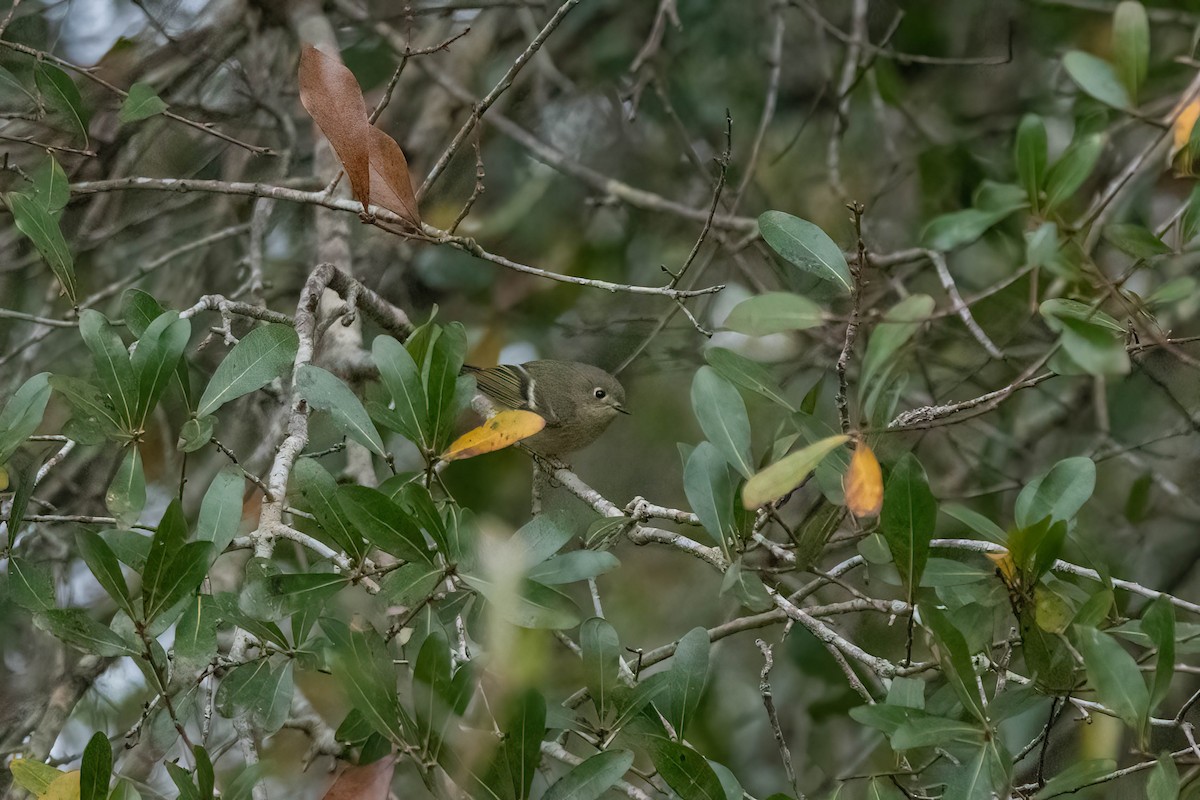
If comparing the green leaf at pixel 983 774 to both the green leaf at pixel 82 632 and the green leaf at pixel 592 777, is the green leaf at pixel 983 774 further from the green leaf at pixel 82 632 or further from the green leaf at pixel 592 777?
the green leaf at pixel 82 632

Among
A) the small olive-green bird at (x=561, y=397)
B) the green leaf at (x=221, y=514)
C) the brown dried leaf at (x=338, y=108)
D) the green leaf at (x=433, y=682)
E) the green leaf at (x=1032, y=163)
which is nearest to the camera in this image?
the green leaf at (x=433, y=682)

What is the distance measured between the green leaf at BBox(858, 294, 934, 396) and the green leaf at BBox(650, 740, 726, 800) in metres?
0.64

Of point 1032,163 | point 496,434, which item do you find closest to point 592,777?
point 496,434

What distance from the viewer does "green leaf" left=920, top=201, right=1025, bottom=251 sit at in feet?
5.75

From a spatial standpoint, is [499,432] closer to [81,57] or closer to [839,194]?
[839,194]

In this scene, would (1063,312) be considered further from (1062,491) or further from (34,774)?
(34,774)

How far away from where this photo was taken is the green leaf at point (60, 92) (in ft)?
9.57

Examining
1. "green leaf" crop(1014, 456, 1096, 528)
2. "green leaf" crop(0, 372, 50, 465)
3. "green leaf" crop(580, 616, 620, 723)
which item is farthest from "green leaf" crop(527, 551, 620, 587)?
"green leaf" crop(0, 372, 50, 465)

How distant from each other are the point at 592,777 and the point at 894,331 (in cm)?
83

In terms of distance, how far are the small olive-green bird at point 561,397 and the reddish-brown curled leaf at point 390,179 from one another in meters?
2.29

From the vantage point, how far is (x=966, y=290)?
466cm

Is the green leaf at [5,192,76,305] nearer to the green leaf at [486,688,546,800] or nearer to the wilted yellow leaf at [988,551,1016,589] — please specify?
the green leaf at [486,688,546,800]

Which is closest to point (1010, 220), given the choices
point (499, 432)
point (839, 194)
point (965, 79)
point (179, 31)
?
point (839, 194)

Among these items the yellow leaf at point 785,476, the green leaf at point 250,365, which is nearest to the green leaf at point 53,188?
the green leaf at point 250,365
